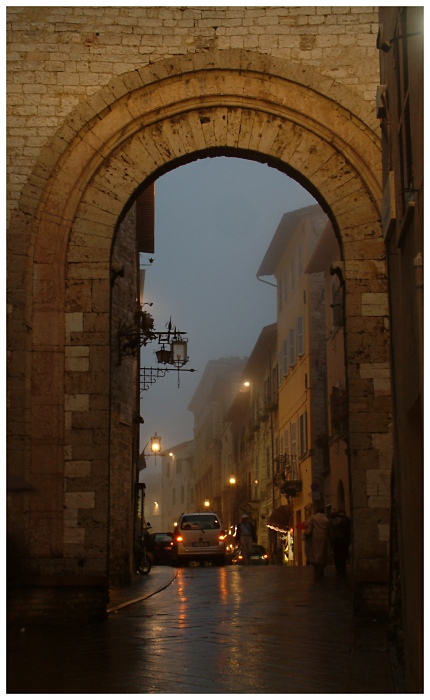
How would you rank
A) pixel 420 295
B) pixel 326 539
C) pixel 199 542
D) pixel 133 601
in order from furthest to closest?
1. pixel 199 542
2. pixel 326 539
3. pixel 133 601
4. pixel 420 295

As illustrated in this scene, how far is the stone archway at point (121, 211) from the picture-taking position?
40.4 ft

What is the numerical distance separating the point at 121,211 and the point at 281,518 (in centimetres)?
2169

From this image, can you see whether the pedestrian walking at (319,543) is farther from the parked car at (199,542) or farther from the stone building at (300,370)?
the stone building at (300,370)

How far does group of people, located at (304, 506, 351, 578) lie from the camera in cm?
1786

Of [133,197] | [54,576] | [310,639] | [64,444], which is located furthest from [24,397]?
[310,639]

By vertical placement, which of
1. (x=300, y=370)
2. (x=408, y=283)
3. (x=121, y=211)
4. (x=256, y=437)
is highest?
(x=121, y=211)

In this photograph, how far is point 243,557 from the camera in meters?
27.3

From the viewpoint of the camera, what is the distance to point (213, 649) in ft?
27.9

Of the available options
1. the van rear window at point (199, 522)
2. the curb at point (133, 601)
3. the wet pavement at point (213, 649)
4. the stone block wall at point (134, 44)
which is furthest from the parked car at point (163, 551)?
the stone block wall at point (134, 44)

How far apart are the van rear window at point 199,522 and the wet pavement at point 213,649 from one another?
1159cm

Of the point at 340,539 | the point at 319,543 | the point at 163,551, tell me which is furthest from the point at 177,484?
the point at 319,543

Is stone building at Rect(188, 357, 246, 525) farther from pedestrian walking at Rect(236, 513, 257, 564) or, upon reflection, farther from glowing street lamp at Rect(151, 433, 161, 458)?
pedestrian walking at Rect(236, 513, 257, 564)

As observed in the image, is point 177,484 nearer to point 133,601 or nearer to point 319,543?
point 319,543

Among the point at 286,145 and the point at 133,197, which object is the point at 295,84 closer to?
the point at 286,145
